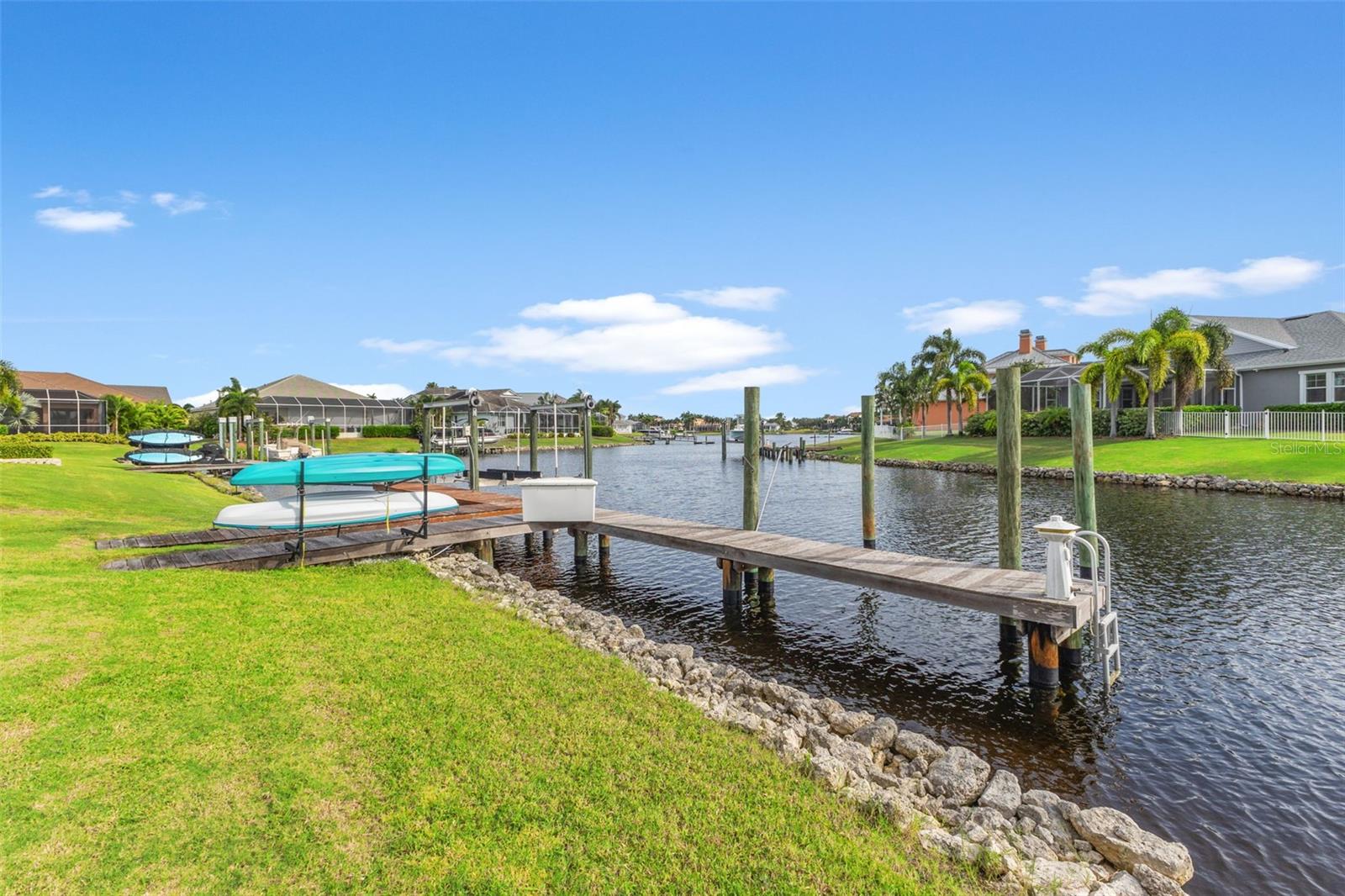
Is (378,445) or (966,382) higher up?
(966,382)

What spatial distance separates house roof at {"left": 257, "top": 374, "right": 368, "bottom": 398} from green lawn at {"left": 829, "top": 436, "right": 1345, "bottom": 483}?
67.6 metres

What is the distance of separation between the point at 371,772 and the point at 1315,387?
50661 mm

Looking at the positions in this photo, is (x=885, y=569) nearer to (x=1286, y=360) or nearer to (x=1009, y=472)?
(x=1009, y=472)

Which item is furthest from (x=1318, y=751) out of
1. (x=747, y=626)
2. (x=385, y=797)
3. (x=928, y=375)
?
(x=928, y=375)

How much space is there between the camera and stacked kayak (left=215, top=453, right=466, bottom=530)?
36.3 feet

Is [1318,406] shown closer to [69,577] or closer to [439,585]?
[439,585]

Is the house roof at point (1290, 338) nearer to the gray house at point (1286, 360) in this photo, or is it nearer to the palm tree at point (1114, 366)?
the gray house at point (1286, 360)

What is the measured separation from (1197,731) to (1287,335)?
5053 centimetres

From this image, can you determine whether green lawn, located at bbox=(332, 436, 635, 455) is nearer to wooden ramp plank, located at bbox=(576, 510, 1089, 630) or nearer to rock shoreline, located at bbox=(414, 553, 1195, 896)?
wooden ramp plank, located at bbox=(576, 510, 1089, 630)

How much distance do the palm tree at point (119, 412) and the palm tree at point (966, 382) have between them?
6919 cm

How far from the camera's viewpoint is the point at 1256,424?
119 ft

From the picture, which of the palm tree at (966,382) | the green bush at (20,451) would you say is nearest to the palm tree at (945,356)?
the palm tree at (966,382)

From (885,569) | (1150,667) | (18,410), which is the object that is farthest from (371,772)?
(18,410)

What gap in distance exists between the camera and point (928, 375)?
60.9m
